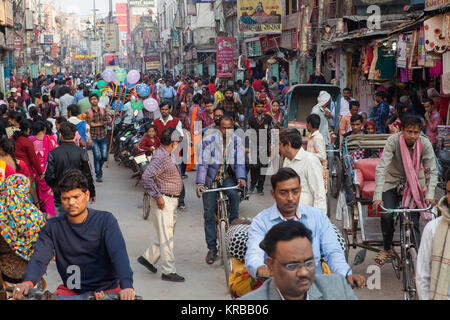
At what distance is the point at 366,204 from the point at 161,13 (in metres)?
81.9

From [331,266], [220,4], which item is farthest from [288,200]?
[220,4]

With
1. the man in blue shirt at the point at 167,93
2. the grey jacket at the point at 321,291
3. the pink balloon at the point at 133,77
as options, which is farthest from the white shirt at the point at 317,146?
the man in blue shirt at the point at 167,93

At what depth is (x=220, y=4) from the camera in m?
43.1

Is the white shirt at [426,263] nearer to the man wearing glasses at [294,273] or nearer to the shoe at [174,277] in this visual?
the man wearing glasses at [294,273]

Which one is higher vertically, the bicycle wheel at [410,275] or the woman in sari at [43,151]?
the woman in sari at [43,151]

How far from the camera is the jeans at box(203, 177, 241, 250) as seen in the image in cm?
769

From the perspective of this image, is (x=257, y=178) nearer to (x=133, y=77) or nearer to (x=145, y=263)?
(x=145, y=263)

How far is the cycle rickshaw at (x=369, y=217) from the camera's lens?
602cm

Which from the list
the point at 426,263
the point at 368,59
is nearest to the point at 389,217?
the point at 426,263

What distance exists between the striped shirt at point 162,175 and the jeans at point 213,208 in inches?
21.0

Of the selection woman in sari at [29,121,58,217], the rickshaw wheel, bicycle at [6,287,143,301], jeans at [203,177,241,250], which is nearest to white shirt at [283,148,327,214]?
jeans at [203,177,241,250]

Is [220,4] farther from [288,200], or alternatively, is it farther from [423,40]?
[288,200]

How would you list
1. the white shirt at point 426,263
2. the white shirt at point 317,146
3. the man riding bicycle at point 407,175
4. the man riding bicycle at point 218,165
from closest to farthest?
the white shirt at point 426,263 < the man riding bicycle at point 407,175 < the man riding bicycle at point 218,165 < the white shirt at point 317,146

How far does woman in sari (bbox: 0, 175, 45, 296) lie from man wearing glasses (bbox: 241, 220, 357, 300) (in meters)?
2.86
